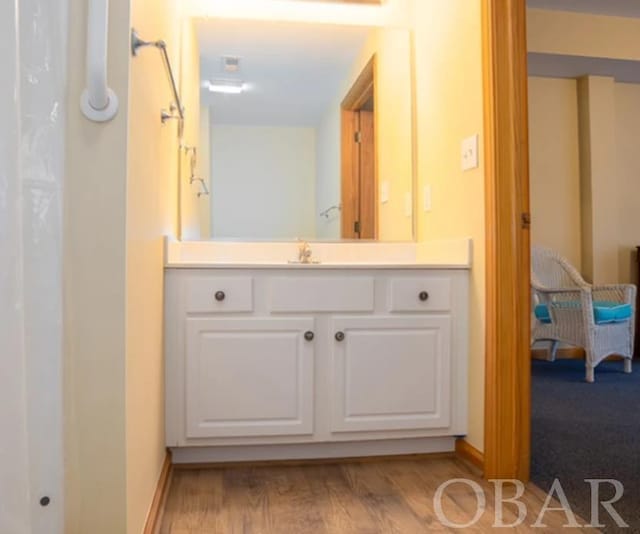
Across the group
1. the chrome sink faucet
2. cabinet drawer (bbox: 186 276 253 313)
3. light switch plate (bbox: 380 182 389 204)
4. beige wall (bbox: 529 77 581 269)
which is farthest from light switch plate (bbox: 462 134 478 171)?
beige wall (bbox: 529 77 581 269)

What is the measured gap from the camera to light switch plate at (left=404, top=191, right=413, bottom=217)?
2.47 metres

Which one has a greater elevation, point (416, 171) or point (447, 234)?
point (416, 171)

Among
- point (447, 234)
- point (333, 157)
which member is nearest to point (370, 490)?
point (447, 234)

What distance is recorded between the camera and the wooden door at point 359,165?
8.34 feet

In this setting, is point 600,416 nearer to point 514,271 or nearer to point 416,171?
point 514,271

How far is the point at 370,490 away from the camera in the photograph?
170 cm

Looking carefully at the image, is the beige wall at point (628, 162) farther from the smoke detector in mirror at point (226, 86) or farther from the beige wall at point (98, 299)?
the beige wall at point (98, 299)

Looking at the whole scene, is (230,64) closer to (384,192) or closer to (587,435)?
(384,192)

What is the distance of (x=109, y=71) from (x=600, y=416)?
258cm

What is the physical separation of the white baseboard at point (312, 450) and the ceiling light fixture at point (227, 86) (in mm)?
1594

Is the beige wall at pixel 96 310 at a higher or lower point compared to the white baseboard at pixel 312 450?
higher

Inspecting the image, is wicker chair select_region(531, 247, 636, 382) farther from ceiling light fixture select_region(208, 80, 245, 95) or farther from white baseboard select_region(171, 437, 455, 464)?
ceiling light fixture select_region(208, 80, 245, 95)

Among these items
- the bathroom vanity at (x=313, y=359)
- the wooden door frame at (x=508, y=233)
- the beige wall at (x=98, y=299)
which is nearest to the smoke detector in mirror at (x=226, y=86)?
the bathroom vanity at (x=313, y=359)

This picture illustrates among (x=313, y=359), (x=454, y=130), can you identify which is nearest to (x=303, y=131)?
(x=454, y=130)
